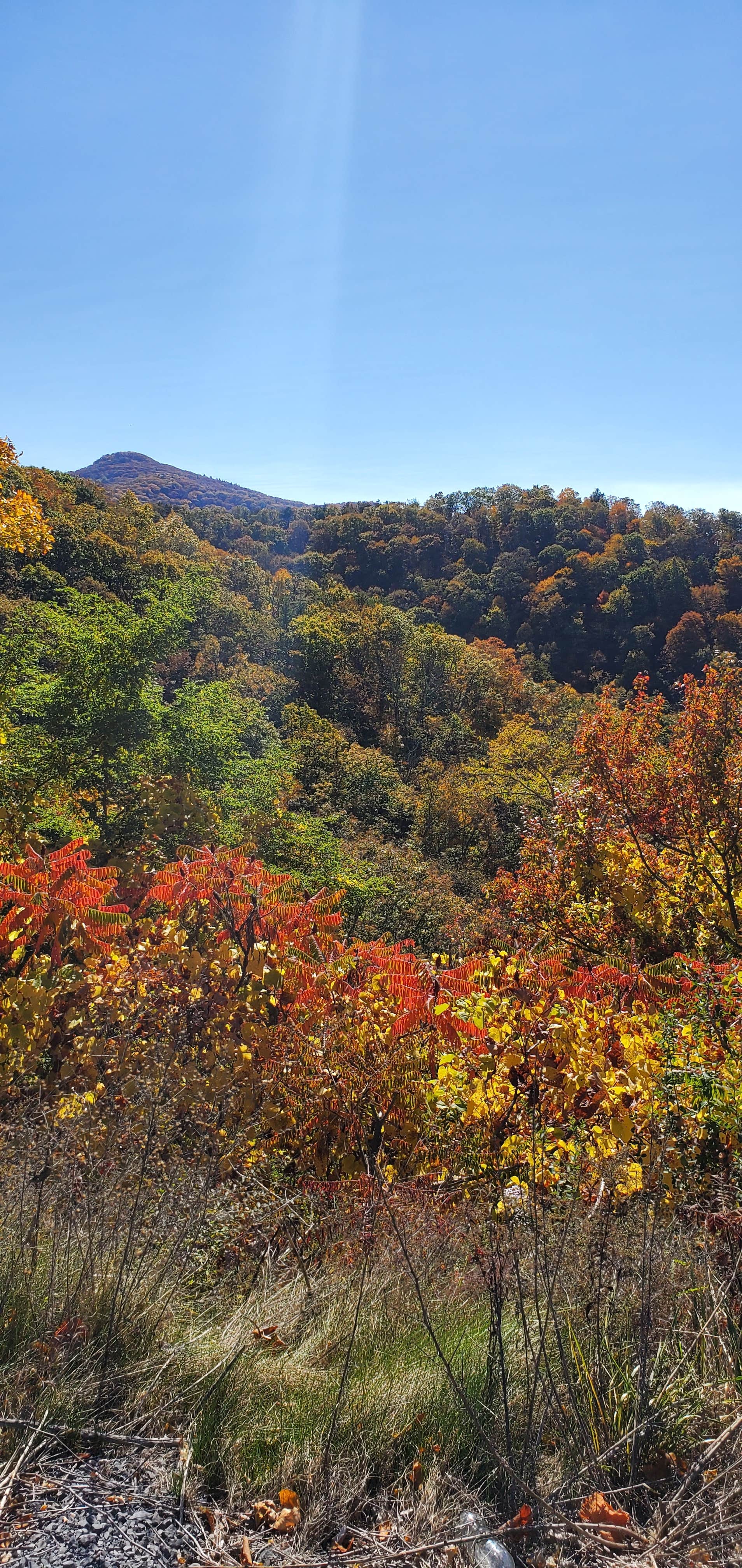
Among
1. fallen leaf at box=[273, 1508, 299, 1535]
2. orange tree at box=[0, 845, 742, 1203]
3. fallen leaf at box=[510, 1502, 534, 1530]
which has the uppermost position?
orange tree at box=[0, 845, 742, 1203]

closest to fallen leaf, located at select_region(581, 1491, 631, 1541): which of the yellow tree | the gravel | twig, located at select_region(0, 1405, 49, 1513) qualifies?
the gravel

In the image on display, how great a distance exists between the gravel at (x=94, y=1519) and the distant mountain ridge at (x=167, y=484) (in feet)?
394

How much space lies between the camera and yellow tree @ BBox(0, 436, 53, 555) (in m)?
6.45

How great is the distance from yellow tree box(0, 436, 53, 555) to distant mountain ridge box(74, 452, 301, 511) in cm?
11326

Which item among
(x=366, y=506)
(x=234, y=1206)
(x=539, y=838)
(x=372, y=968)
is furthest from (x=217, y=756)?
(x=366, y=506)

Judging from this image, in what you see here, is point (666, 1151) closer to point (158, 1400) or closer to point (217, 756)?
point (158, 1400)

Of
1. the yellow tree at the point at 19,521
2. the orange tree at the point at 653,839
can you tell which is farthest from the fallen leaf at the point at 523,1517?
the yellow tree at the point at 19,521

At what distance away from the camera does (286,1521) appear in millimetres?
1453

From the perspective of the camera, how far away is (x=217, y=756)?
12352 millimetres

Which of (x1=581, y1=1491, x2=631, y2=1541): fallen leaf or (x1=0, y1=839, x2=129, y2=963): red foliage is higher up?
(x1=0, y1=839, x2=129, y2=963): red foliage

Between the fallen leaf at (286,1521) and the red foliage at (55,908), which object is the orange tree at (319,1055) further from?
the fallen leaf at (286,1521)

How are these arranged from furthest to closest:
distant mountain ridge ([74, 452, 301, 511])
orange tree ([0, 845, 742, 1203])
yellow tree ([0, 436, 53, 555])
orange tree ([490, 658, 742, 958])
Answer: distant mountain ridge ([74, 452, 301, 511]), yellow tree ([0, 436, 53, 555]), orange tree ([490, 658, 742, 958]), orange tree ([0, 845, 742, 1203])

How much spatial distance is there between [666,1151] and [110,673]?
35.3 ft

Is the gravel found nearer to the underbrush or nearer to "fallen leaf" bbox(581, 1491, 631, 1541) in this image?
the underbrush
